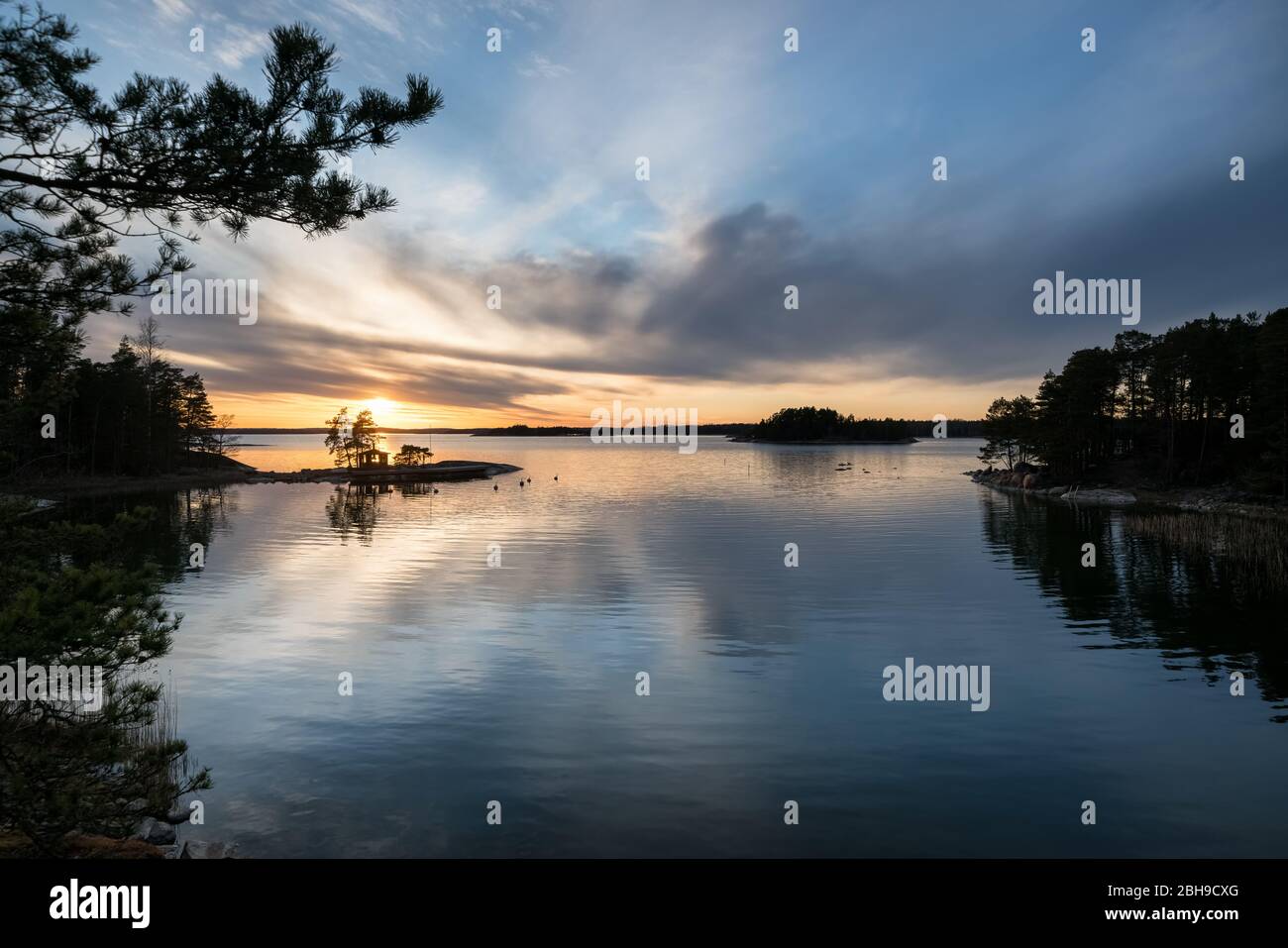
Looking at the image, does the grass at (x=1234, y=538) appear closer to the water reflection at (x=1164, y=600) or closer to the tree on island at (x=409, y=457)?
the water reflection at (x=1164, y=600)

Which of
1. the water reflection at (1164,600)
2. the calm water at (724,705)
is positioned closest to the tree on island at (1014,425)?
the water reflection at (1164,600)

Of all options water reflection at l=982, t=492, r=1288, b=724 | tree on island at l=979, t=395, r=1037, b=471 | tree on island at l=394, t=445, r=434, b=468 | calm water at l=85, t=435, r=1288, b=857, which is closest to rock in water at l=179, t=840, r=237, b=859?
calm water at l=85, t=435, r=1288, b=857

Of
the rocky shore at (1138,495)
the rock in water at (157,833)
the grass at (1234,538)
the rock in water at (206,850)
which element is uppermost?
the rocky shore at (1138,495)

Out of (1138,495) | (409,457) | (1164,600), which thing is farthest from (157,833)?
(409,457)

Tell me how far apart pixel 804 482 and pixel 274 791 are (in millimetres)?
104322

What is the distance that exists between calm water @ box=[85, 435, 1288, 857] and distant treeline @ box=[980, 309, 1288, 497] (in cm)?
3113

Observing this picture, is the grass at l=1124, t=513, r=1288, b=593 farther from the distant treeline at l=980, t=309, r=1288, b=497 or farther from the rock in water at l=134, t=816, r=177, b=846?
the rock in water at l=134, t=816, r=177, b=846

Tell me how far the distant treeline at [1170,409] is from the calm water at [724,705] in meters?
31.1

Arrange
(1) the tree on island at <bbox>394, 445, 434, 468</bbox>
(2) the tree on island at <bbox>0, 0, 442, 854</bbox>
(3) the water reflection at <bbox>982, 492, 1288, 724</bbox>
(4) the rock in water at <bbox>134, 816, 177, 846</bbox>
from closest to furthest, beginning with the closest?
(2) the tree on island at <bbox>0, 0, 442, 854</bbox> < (4) the rock in water at <bbox>134, 816, 177, 846</bbox> < (3) the water reflection at <bbox>982, 492, 1288, 724</bbox> < (1) the tree on island at <bbox>394, 445, 434, 468</bbox>

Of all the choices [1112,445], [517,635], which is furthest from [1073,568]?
[1112,445]

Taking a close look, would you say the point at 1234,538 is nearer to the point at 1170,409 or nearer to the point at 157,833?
the point at 1170,409

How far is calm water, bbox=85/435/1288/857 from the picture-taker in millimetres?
13516

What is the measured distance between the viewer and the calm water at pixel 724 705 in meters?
13.5
